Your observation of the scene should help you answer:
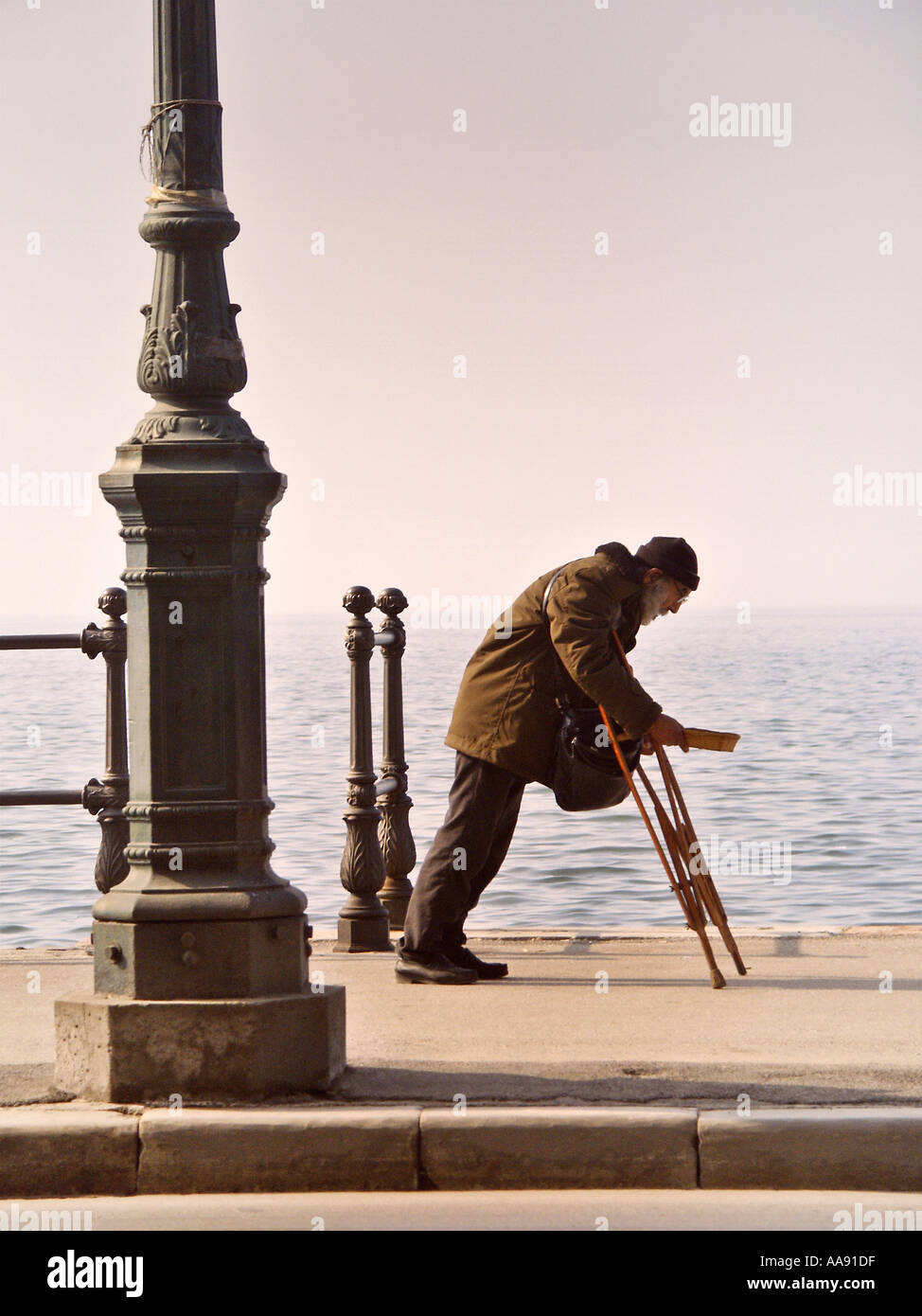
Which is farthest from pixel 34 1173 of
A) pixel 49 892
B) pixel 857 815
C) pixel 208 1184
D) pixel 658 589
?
pixel 857 815

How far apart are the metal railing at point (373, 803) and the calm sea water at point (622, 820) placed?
1856 mm

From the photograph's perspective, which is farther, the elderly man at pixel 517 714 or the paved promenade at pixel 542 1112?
the elderly man at pixel 517 714

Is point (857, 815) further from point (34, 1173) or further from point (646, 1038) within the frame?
point (34, 1173)

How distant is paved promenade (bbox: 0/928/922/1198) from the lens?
5277 mm

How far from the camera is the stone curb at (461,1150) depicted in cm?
527

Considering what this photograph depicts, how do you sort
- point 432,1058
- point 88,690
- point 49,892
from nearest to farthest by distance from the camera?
1. point 432,1058
2. point 49,892
3. point 88,690

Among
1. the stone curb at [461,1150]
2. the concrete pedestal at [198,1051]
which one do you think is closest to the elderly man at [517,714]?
the concrete pedestal at [198,1051]

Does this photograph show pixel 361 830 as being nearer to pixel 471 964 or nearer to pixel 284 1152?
pixel 471 964

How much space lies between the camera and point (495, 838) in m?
7.68

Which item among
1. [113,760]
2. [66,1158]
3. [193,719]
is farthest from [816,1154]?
[113,760]

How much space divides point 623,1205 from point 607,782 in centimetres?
244

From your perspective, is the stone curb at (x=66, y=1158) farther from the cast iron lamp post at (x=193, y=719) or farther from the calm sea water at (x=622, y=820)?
the calm sea water at (x=622, y=820)

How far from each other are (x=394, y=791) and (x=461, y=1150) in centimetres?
363

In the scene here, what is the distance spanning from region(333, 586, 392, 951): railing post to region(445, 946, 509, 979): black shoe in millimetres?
862
